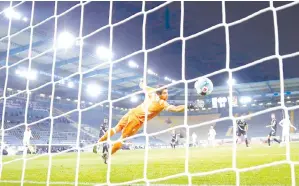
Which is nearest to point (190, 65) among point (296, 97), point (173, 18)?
point (173, 18)

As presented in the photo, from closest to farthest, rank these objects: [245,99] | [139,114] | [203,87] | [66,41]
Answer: [66,41] < [203,87] < [139,114] < [245,99]

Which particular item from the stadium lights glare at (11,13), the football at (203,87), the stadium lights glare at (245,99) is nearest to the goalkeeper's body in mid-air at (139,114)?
the football at (203,87)

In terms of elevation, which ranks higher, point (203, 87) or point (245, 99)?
point (245, 99)

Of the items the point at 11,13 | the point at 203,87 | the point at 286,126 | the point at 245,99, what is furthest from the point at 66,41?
the point at 245,99

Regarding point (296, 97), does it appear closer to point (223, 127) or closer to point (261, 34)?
point (261, 34)

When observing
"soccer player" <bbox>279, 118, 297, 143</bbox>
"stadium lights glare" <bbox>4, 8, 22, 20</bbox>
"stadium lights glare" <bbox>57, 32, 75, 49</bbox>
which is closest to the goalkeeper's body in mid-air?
"stadium lights glare" <bbox>57, 32, 75, 49</bbox>

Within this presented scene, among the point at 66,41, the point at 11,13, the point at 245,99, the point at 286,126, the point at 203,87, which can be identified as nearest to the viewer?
the point at 286,126

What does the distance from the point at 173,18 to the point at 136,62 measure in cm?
185

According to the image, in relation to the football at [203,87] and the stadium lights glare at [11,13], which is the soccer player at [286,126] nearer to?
the football at [203,87]

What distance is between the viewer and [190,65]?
14.3m

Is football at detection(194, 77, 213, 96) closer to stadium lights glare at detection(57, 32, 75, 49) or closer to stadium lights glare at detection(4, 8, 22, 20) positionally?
stadium lights glare at detection(57, 32, 75, 49)

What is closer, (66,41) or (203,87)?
(66,41)

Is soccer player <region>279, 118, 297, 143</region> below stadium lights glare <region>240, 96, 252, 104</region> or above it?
below

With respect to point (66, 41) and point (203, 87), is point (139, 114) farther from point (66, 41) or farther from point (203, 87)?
point (66, 41)
